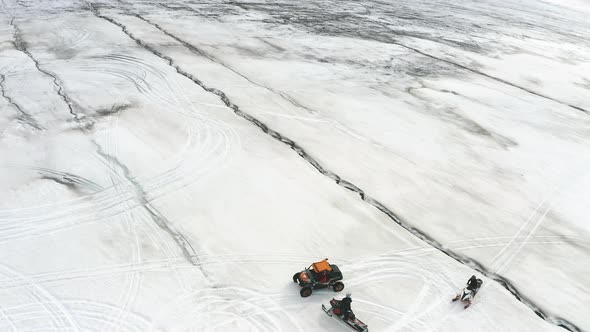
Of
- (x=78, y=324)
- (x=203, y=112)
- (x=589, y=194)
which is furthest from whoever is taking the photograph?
(x=203, y=112)

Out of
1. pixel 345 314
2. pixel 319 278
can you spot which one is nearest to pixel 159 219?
pixel 319 278

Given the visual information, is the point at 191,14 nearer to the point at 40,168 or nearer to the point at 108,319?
the point at 40,168

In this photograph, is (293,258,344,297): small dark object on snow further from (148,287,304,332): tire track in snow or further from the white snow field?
(148,287,304,332): tire track in snow

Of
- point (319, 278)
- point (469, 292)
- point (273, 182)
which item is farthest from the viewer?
point (273, 182)

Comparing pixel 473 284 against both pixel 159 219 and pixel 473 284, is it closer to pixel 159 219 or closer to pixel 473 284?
pixel 473 284

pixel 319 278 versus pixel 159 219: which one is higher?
pixel 319 278

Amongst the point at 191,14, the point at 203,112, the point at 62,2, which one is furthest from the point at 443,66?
the point at 62,2
